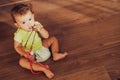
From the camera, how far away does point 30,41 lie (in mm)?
1673

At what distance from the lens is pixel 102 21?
1.99 m

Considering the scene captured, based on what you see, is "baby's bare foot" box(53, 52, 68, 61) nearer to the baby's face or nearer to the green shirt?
the green shirt

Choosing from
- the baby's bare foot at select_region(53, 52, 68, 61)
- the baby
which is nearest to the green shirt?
the baby

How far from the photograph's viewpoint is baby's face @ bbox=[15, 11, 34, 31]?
60.4 inches

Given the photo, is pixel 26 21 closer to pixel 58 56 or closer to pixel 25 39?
pixel 25 39

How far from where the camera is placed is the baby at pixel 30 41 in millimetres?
1541

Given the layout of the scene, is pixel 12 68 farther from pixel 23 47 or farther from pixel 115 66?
pixel 115 66

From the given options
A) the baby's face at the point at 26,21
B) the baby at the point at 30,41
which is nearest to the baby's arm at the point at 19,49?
the baby at the point at 30,41

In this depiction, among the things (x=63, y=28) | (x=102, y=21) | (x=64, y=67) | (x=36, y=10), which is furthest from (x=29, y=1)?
(x=64, y=67)

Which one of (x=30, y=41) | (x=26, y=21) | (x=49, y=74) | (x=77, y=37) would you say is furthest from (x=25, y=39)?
(x=77, y=37)

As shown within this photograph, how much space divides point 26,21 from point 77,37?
48 centimetres

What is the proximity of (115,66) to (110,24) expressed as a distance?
1.32ft

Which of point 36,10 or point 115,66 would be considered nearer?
point 115,66

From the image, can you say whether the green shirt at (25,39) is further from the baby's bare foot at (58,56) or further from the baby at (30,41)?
the baby's bare foot at (58,56)
